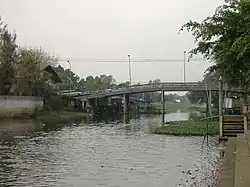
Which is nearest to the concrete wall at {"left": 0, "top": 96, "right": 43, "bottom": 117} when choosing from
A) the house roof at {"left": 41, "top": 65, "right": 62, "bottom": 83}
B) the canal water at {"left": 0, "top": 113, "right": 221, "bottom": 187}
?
the house roof at {"left": 41, "top": 65, "right": 62, "bottom": 83}

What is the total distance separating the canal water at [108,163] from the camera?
16.3 metres

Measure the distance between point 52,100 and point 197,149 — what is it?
52216 millimetres

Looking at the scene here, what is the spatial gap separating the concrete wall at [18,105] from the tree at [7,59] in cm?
391

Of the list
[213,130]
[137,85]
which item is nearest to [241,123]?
[213,130]

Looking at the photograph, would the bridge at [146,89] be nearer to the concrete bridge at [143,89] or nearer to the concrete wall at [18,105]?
the concrete bridge at [143,89]

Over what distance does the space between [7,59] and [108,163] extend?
46150 mm

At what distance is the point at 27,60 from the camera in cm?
6606

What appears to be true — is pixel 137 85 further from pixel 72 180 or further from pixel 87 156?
pixel 72 180

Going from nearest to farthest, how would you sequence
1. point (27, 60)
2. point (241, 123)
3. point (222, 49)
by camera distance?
point (222, 49) → point (241, 123) → point (27, 60)

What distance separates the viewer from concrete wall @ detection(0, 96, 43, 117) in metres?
58.5

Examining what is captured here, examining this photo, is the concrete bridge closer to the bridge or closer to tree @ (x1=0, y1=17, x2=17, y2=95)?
the bridge

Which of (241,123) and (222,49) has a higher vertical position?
(222,49)

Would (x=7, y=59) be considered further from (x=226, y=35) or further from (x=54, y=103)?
(x=226, y=35)

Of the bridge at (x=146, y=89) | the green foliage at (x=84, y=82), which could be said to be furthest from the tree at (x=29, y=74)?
the green foliage at (x=84, y=82)
